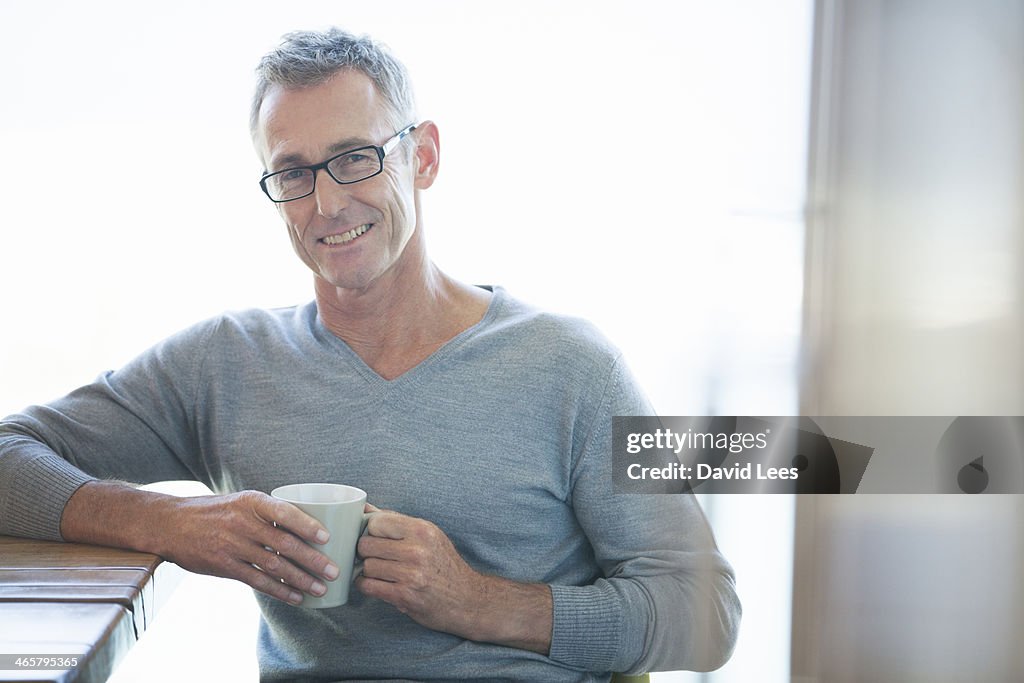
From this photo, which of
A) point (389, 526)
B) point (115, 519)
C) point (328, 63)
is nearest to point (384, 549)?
point (389, 526)

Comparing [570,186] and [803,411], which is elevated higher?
[570,186]

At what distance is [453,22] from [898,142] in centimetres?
49

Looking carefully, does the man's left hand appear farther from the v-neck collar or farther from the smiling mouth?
the smiling mouth

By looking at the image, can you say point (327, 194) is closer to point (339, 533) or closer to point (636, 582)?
point (339, 533)

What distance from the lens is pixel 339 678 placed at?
0.93 meters

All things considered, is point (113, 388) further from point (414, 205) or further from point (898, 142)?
point (898, 142)

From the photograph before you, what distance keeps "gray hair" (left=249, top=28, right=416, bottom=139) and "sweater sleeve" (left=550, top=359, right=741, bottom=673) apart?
1.29 ft

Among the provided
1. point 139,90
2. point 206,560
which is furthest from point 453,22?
point 206,560

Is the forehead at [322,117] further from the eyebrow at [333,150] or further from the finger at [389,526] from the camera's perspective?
the finger at [389,526]

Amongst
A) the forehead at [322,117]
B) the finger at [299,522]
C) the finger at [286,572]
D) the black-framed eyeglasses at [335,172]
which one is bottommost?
the finger at [286,572]

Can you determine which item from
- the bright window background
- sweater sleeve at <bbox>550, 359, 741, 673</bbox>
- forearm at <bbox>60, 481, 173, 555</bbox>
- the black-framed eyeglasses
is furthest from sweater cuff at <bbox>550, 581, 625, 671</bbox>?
the black-framed eyeglasses

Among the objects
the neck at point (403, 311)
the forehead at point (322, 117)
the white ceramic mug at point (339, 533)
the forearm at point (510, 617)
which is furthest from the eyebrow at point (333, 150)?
the forearm at point (510, 617)

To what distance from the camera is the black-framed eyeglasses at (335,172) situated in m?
0.95

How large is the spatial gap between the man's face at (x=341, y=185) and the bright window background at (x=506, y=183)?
44 mm
